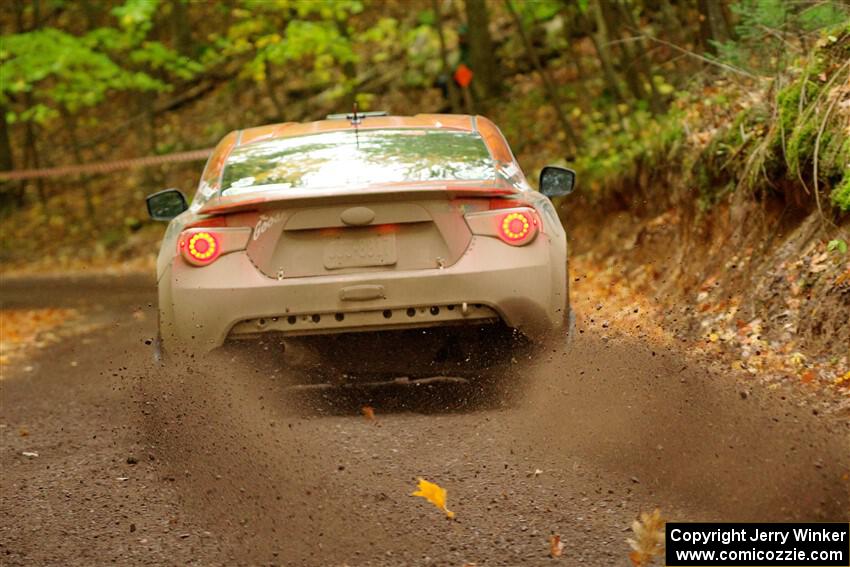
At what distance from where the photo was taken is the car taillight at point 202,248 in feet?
21.3

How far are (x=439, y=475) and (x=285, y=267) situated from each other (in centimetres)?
149

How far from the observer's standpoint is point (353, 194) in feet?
20.8

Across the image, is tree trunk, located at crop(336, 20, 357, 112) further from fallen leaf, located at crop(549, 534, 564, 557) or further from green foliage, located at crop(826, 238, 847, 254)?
fallen leaf, located at crop(549, 534, 564, 557)

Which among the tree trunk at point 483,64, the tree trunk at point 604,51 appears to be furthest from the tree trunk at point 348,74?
the tree trunk at point 604,51

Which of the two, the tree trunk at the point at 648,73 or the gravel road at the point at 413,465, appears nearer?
the gravel road at the point at 413,465

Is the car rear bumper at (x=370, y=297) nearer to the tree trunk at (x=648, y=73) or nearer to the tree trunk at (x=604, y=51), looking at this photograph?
the tree trunk at (x=648, y=73)

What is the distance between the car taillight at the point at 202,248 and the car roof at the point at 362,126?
118 cm

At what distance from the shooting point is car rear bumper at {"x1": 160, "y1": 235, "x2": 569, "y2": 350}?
6.35 meters

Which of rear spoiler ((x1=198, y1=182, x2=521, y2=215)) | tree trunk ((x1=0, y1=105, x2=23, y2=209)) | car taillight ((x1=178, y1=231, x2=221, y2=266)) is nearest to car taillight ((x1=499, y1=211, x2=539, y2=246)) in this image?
rear spoiler ((x1=198, y1=182, x2=521, y2=215))

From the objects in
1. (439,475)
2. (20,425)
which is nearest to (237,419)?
(439,475)

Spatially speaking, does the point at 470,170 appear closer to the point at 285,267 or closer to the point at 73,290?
the point at 285,267

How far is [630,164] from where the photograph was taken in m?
13.3

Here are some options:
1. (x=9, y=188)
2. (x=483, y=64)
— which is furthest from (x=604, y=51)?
(x=9, y=188)

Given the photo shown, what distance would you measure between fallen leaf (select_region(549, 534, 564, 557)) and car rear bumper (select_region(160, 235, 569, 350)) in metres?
1.97
